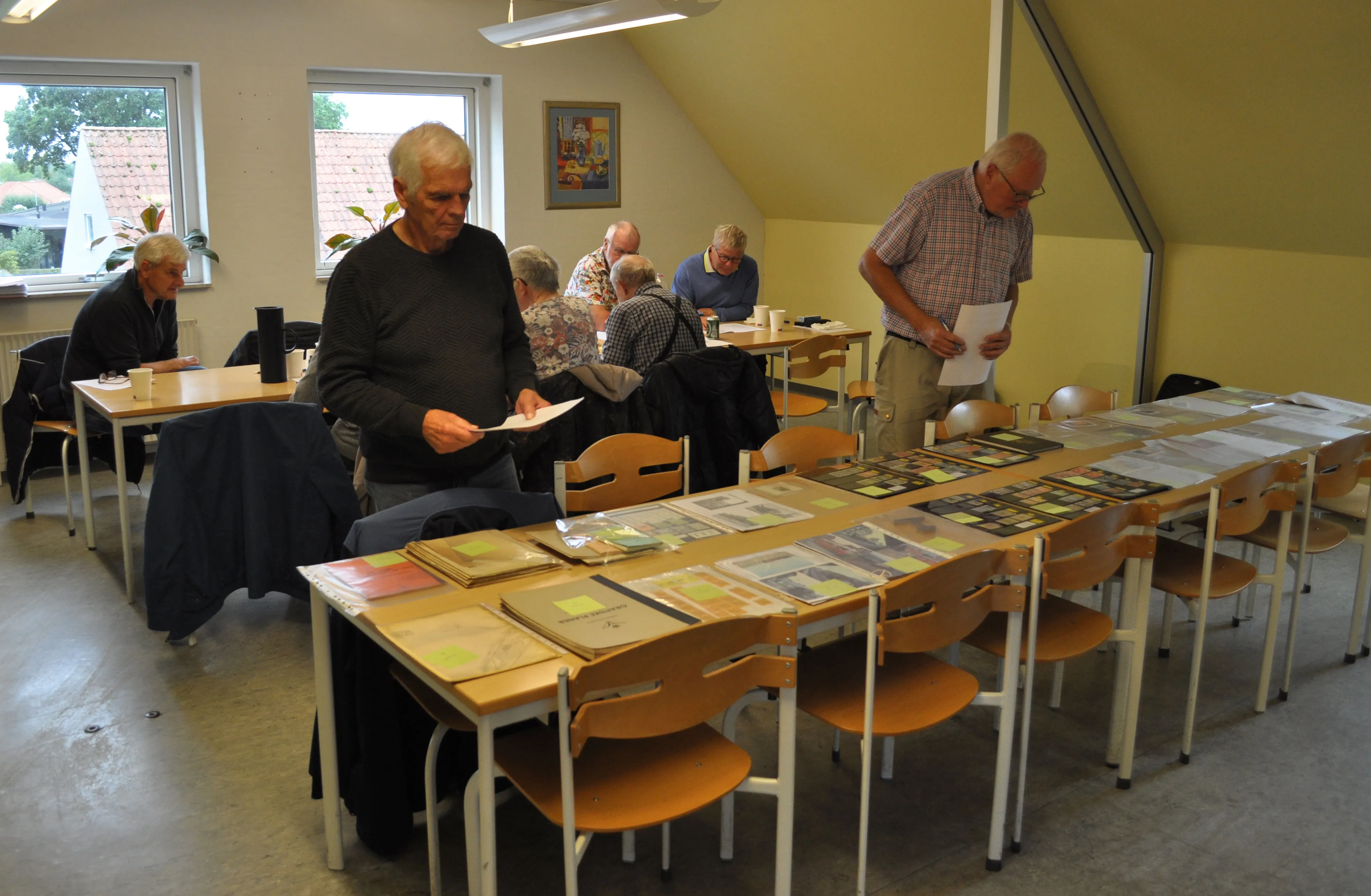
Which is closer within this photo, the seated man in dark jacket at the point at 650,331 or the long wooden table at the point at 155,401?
the long wooden table at the point at 155,401

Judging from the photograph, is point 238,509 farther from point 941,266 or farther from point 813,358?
point 813,358

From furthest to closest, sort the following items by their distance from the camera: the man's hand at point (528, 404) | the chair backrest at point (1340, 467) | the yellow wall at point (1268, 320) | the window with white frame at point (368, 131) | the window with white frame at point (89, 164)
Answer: the window with white frame at point (368, 131)
the window with white frame at point (89, 164)
the yellow wall at point (1268, 320)
the chair backrest at point (1340, 467)
the man's hand at point (528, 404)

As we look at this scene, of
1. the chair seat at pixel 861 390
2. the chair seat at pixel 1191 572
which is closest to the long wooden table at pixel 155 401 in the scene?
the chair seat at pixel 861 390

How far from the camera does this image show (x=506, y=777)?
2.12 meters

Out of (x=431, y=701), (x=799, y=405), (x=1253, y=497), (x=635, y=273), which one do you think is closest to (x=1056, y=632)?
(x=1253, y=497)

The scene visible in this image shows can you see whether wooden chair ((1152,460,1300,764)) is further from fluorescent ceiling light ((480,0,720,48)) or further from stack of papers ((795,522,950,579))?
fluorescent ceiling light ((480,0,720,48))

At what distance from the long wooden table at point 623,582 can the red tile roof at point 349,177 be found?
191 inches

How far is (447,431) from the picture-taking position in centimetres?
242

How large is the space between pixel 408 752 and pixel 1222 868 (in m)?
1.94

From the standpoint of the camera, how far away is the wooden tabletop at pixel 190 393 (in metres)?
4.14

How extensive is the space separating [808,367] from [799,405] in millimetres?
378

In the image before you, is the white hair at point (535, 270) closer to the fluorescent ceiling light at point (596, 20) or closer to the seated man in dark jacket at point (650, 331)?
the seated man in dark jacket at point (650, 331)

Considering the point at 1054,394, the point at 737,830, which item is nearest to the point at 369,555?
the point at 737,830

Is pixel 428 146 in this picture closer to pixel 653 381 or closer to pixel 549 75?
pixel 653 381
